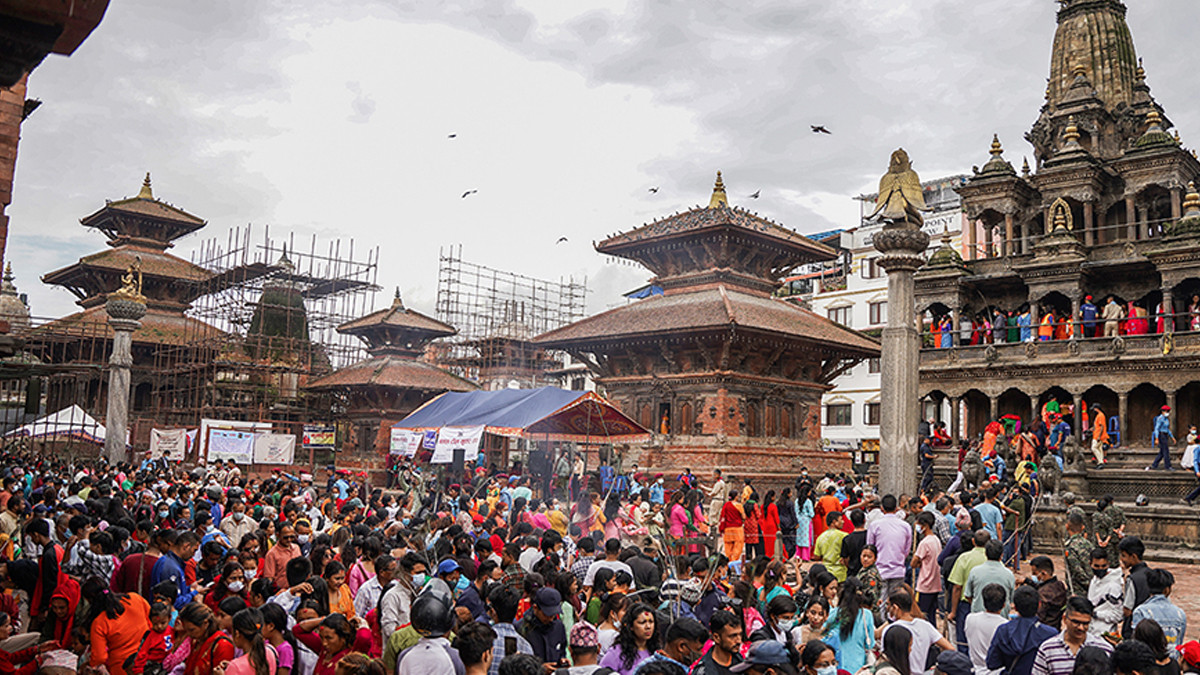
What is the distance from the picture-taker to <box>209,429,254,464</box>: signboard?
2984 centimetres

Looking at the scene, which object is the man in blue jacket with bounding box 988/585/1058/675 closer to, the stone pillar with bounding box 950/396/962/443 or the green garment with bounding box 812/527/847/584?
the green garment with bounding box 812/527/847/584

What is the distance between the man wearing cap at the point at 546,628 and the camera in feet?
22.4

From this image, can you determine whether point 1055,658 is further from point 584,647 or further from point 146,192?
point 146,192

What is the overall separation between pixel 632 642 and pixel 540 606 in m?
1.03

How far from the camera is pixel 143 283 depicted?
49.9 m

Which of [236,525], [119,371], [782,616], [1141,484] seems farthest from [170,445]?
[782,616]

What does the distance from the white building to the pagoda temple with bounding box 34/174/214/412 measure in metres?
34.4

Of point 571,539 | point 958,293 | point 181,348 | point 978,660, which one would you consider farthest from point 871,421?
point 978,660

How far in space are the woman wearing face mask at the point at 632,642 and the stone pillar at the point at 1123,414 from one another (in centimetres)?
3109

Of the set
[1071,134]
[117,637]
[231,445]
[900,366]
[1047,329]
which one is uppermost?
[1071,134]

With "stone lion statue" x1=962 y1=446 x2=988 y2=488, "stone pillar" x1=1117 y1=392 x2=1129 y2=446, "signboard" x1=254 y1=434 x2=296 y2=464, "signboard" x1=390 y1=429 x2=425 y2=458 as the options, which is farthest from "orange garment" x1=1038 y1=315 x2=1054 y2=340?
"signboard" x1=254 y1=434 x2=296 y2=464

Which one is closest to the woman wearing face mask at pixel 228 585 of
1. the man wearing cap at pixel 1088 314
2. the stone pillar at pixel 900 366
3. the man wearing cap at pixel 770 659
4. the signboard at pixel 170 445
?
the man wearing cap at pixel 770 659

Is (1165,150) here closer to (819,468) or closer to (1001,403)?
(1001,403)

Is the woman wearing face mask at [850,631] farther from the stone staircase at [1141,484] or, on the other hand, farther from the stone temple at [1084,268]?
the stone temple at [1084,268]
